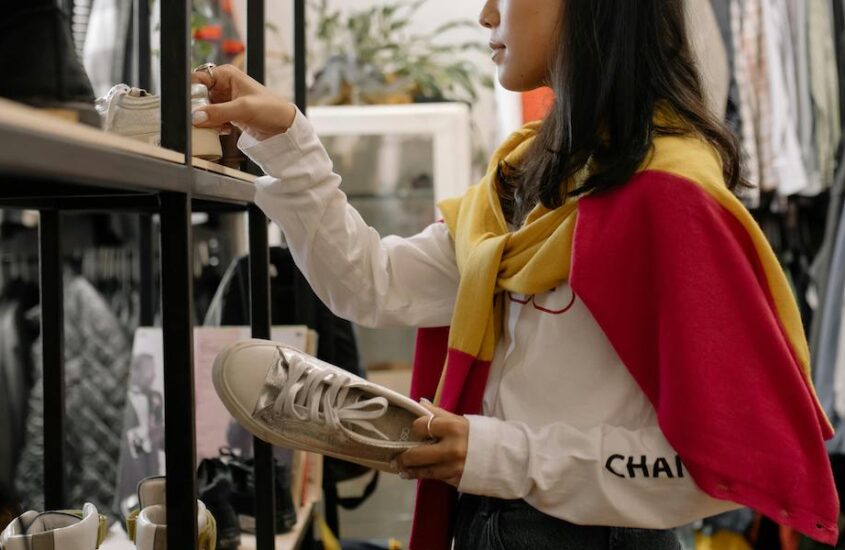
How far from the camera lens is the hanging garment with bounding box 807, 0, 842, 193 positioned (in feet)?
7.34

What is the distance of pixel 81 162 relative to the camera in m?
Answer: 0.49

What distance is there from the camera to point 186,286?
0.70m

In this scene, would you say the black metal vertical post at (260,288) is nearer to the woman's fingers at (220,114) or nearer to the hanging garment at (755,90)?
the woman's fingers at (220,114)

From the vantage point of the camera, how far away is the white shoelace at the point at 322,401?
0.76 meters

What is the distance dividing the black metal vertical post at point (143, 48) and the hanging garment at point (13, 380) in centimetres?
77

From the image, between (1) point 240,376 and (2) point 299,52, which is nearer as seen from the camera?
(1) point 240,376

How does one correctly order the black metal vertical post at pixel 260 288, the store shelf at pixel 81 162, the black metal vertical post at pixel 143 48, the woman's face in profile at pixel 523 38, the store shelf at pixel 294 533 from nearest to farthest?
the store shelf at pixel 81 162, the woman's face in profile at pixel 523 38, the black metal vertical post at pixel 260 288, the store shelf at pixel 294 533, the black metal vertical post at pixel 143 48

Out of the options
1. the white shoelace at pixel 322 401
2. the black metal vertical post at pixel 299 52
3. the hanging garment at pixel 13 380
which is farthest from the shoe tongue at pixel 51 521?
the hanging garment at pixel 13 380

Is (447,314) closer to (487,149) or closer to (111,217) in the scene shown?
(111,217)

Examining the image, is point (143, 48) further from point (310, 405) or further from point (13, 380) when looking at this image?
point (310, 405)

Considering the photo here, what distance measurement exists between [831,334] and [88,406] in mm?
1768

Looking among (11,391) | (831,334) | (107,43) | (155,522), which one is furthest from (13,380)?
(831,334)

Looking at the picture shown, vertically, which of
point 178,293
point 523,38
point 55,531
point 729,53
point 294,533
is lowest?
point 294,533

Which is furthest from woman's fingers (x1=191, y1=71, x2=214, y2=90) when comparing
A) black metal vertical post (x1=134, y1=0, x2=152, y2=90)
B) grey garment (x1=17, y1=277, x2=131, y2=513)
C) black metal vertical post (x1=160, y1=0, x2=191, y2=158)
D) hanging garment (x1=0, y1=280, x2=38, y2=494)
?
hanging garment (x1=0, y1=280, x2=38, y2=494)
